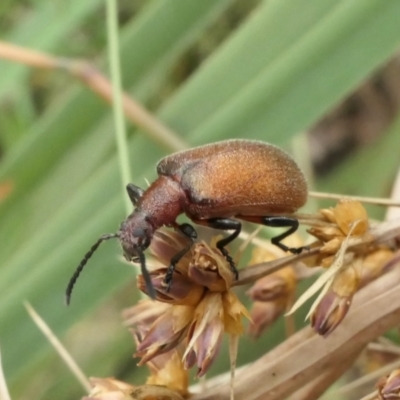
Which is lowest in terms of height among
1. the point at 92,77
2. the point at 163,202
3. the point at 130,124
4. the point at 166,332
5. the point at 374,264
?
the point at 374,264

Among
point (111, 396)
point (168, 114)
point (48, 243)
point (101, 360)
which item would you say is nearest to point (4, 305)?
point (48, 243)

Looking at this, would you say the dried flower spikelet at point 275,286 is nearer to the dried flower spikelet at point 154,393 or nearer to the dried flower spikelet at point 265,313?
the dried flower spikelet at point 265,313

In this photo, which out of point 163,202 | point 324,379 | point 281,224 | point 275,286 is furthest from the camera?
point 163,202

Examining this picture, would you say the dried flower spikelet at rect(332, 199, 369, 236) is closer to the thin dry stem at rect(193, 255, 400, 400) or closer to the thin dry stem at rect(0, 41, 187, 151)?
the thin dry stem at rect(193, 255, 400, 400)

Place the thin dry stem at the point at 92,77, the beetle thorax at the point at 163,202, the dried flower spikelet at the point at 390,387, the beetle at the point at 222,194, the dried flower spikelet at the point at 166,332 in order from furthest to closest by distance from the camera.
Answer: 1. the thin dry stem at the point at 92,77
2. the beetle thorax at the point at 163,202
3. the beetle at the point at 222,194
4. the dried flower spikelet at the point at 166,332
5. the dried flower spikelet at the point at 390,387

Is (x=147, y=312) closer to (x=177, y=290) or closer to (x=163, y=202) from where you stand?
(x=177, y=290)

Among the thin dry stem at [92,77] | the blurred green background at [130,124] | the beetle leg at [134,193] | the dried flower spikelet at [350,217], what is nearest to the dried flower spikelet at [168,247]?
the dried flower spikelet at [350,217]

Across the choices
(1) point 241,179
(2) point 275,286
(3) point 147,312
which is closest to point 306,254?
(2) point 275,286
